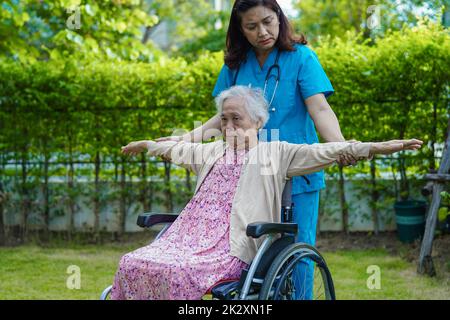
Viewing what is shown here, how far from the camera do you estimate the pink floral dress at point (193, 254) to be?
260 centimetres

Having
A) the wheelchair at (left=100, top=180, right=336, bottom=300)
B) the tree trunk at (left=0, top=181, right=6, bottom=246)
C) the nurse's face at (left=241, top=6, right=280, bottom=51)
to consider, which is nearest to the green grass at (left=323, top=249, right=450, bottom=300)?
the wheelchair at (left=100, top=180, right=336, bottom=300)

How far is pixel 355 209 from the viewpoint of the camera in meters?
6.34

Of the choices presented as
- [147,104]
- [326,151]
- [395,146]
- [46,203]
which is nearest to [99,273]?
[46,203]

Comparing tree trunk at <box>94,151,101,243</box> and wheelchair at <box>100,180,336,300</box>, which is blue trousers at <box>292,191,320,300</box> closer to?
wheelchair at <box>100,180,336,300</box>

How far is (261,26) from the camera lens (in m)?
2.91

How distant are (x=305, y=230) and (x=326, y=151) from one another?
1.59ft

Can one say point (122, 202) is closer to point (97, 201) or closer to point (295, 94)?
point (97, 201)

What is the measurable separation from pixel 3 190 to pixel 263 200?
4.33 m

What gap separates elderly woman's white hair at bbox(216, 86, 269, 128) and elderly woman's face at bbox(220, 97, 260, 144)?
0.02 meters

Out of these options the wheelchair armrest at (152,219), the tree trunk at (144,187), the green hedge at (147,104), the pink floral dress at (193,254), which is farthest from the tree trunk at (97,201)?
the pink floral dress at (193,254)

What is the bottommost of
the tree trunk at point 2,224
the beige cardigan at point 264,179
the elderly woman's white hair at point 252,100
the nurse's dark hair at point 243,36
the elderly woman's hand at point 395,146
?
the tree trunk at point 2,224

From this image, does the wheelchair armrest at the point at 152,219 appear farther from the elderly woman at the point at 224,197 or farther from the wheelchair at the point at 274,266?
the wheelchair at the point at 274,266

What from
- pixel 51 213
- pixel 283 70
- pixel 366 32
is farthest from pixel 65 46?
pixel 366 32

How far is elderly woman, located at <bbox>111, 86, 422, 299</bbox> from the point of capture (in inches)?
103
